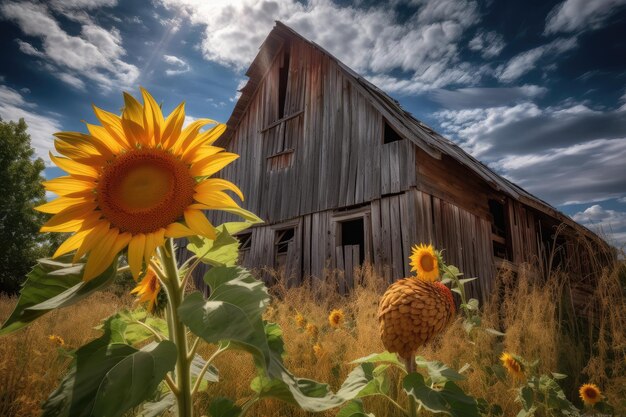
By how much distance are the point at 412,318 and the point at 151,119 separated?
2.95ft

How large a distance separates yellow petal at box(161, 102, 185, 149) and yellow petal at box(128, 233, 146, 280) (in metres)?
0.28

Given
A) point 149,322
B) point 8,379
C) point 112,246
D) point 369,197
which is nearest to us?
point 112,246

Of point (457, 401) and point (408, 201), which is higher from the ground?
point (408, 201)

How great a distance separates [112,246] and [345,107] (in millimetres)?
8576

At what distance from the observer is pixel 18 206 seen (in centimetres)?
2191

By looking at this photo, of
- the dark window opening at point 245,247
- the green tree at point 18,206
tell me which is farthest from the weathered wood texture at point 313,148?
the green tree at point 18,206

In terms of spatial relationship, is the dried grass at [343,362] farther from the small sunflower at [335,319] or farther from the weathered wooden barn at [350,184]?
the weathered wooden barn at [350,184]

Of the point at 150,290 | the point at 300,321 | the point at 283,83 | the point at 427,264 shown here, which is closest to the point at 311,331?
the point at 300,321

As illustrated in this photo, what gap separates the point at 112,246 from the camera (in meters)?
0.86

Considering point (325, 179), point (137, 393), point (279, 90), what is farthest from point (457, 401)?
point (279, 90)

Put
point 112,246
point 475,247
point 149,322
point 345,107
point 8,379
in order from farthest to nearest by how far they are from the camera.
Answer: point 345,107 < point 475,247 < point 8,379 < point 149,322 < point 112,246

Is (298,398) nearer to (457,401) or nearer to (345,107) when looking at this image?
(457,401)

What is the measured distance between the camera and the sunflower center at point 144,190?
0.88 m

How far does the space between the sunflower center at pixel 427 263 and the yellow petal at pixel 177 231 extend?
1.81m
